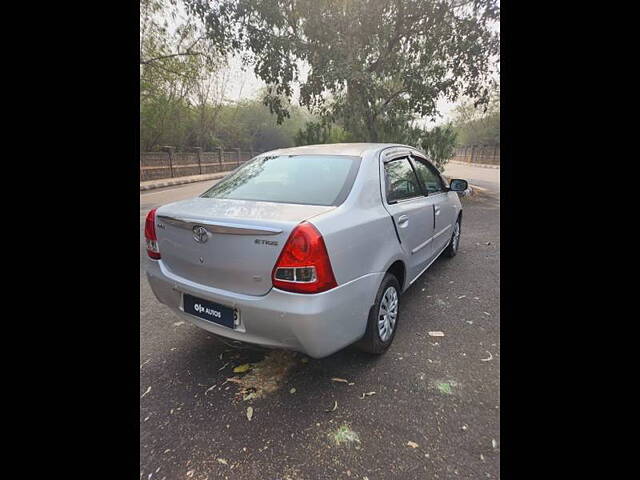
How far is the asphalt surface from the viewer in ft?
5.45

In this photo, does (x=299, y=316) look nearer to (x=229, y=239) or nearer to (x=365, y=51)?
(x=229, y=239)

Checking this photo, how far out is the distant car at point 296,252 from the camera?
183 cm

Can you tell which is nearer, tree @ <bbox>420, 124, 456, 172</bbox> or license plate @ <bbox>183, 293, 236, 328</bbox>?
license plate @ <bbox>183, 293, 236, 328</bbox>

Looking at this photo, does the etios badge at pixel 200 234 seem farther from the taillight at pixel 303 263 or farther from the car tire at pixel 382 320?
the car tire at pixel 382 320

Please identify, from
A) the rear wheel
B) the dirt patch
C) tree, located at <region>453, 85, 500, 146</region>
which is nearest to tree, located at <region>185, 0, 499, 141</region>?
the rear wheel

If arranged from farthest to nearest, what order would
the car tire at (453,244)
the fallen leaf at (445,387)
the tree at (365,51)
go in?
the tree at (365,51), the car tire at (453,244), the fallen leaf at (445,387)

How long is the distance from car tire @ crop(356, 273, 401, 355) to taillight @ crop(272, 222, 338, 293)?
1.99ft

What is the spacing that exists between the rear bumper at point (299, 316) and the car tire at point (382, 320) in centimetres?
11

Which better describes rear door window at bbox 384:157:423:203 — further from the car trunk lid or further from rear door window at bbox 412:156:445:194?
the car trunk lid

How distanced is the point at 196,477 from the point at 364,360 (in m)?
1.26

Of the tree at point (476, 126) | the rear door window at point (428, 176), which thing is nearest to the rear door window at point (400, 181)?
the rear door window at point (428, 176)

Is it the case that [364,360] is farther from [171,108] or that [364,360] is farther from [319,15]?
[171,108]
